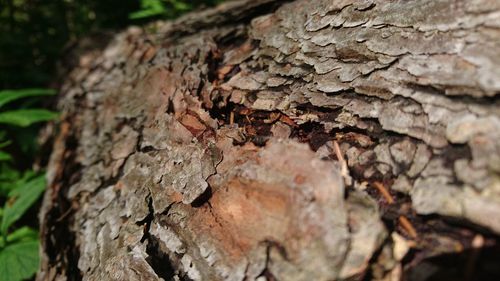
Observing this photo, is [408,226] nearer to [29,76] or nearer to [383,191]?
[383,191]

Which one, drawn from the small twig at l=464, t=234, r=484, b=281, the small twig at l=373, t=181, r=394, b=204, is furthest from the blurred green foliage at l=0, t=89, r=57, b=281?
the small twig at l=464, t=234, r=484, b=281

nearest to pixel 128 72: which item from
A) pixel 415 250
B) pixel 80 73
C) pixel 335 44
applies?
pixel 80 73

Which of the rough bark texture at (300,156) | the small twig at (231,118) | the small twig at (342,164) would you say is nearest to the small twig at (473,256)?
the rough bark texture at (300,156)

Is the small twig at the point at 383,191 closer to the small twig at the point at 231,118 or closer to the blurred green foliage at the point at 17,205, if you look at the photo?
the small twig at the point at 231,118

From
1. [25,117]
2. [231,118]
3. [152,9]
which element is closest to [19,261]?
[25,117]

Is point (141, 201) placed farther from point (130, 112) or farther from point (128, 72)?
point (128, 72)

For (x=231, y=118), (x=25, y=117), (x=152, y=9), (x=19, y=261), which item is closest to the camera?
(x=231, y=118)
